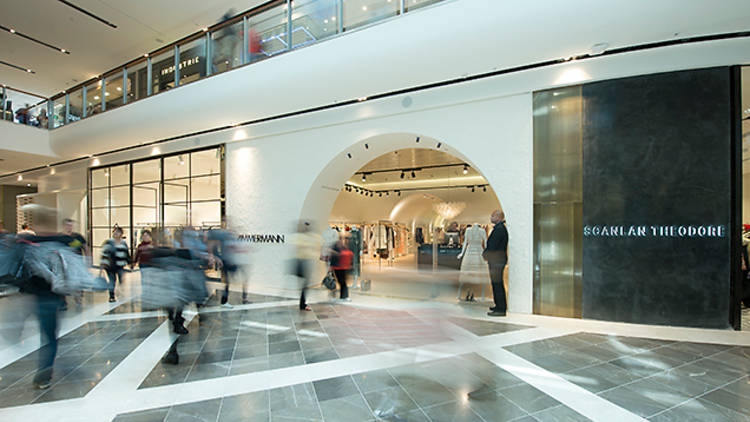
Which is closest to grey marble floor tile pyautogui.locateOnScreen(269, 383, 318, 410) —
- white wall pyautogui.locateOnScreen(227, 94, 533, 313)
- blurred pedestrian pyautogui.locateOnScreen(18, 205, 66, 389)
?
blurred pedestrian pyautogui.locateOnScreen(18, 205, 66, 389)

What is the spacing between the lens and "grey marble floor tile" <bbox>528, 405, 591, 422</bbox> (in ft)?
8.25

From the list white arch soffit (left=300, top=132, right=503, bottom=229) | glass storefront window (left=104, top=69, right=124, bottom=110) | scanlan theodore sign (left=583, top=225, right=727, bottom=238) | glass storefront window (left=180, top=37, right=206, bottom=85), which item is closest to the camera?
scanlan theodore sign (left=583, top=225, right=727, bottom=238)

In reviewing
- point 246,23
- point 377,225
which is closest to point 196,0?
point 246,23

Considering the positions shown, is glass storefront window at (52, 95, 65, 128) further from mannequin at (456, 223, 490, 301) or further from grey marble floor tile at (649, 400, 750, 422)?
grey marble floor tile at (649, 400, 750, 422)

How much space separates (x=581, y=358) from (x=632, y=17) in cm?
399

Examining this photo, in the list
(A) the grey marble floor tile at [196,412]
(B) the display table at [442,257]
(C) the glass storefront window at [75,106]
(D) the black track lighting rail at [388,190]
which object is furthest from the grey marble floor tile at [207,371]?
(D) the black track lighting rail at [388,190]

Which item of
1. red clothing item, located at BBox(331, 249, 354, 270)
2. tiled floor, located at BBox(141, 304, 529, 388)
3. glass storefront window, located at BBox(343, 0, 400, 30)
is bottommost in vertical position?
tiled floor, located at BBox(141, 304, 529, 388)

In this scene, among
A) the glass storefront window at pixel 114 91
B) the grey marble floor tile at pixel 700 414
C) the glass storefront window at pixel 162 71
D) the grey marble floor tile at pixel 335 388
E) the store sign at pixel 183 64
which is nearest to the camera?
the grey marble floor tile at pixel 700 414

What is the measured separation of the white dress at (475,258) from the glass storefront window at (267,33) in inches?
194

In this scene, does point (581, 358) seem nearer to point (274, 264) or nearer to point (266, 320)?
point (266, 320)

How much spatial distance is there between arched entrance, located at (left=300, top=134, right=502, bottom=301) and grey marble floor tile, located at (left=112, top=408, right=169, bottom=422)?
389cm

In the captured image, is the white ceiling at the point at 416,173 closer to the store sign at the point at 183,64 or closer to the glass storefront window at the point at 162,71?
the store sign at the point at 183,64

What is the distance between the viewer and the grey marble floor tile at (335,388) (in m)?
2.89

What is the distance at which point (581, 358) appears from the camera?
365cm
